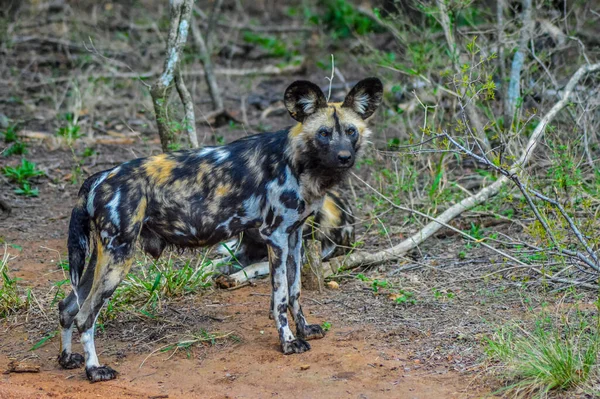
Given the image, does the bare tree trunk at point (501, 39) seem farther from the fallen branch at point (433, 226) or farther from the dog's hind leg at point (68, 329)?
the dog's hind leg at point (68, 329)

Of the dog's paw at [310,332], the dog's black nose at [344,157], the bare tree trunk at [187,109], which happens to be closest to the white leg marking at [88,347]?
the dog's paw at [310,332]

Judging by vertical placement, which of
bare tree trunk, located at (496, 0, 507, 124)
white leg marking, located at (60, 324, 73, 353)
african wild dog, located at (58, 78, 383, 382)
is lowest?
white leg marking, located at (60, 324, 73, 353)

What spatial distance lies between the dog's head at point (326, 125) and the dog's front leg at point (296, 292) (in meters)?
0.52

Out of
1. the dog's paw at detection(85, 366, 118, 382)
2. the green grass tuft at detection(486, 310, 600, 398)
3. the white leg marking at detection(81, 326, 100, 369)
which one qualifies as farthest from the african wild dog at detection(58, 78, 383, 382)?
the green grass tuft at detection(486, 310, 600, 398)

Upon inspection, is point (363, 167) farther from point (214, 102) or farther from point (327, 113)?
point (327, 113)

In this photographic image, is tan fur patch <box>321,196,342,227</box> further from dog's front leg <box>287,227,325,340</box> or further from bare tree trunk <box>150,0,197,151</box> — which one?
bare tree trunk <box>150,0,197,151</box>

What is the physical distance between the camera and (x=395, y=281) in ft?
18.1

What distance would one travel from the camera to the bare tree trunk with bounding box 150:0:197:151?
6168mm

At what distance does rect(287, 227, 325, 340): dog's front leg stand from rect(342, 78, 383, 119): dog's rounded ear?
0.78 metres

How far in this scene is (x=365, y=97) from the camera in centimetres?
474

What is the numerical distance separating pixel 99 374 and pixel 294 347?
3.47ft

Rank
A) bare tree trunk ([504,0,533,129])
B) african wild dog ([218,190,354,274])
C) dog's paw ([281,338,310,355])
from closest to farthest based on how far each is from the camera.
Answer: dog's paw ([281,338,310,355]) → african wild dog ([218,190,354,274]) → bare tree trunk ([504,0,533,129])

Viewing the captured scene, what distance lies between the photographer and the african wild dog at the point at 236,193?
4.45m

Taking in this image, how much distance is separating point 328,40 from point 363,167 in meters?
4.45
